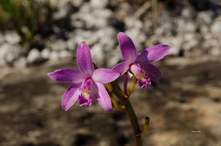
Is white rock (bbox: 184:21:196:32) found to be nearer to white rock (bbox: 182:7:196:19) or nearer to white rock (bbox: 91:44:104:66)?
white rock (bbox: 182:7:196:19)

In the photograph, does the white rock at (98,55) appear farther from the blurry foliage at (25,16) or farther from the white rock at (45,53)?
the blurry foliage at (25,16)

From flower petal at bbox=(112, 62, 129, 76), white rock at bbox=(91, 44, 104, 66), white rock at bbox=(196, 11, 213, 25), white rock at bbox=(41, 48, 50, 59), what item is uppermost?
white rock at bbox=(196, 11, 213, 25)

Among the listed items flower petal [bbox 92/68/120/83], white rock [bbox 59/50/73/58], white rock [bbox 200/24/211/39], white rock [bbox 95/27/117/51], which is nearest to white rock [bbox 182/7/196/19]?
white rock [bbox 200/24/211/39]

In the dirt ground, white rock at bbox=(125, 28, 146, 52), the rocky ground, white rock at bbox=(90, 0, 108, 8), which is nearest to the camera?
the dirt ground

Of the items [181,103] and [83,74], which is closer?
[83,74]

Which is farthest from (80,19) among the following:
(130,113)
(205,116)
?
(130,113)

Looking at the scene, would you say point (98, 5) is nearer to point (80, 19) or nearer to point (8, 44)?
point (80, 19)

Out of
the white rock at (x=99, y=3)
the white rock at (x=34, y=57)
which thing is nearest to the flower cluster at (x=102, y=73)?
the white rock at (x=34, y=57)
